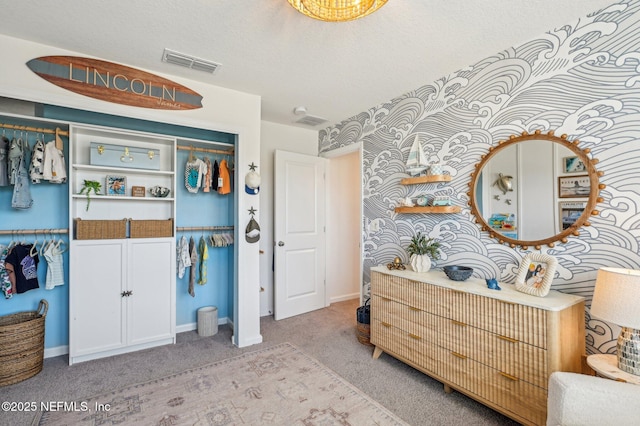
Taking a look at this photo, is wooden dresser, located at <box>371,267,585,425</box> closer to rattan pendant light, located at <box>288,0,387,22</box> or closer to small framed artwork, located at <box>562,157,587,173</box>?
small framed artwork, located at <box>562,157,587,173</box>

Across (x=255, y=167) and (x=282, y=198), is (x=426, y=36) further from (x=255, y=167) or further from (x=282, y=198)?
(x=282, y=198)

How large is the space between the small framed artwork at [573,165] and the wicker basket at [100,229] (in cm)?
352

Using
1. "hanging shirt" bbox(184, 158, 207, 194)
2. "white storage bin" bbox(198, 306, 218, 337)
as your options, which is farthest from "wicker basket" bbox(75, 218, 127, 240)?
"white storage bin" bbox(198, 306, 218, 337)

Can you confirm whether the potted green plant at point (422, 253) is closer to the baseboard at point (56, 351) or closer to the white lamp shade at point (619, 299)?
the white lamp shade at point (619, 299)

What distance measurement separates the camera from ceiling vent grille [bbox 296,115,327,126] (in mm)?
3762

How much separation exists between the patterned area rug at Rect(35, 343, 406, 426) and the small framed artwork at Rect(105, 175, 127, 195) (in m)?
1.73

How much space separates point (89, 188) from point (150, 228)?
0.62 meters

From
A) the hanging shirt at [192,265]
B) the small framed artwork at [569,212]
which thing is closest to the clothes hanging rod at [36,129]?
the hanging shirt at [192,265]

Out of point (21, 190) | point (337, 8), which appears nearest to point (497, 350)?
point (337, 8)

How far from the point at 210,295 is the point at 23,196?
1.90 metres

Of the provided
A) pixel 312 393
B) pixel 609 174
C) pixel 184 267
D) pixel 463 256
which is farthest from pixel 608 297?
pixel 184 267

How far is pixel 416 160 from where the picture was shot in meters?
2.86

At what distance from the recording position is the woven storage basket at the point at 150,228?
2.77m

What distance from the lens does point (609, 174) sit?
70.9 inches
